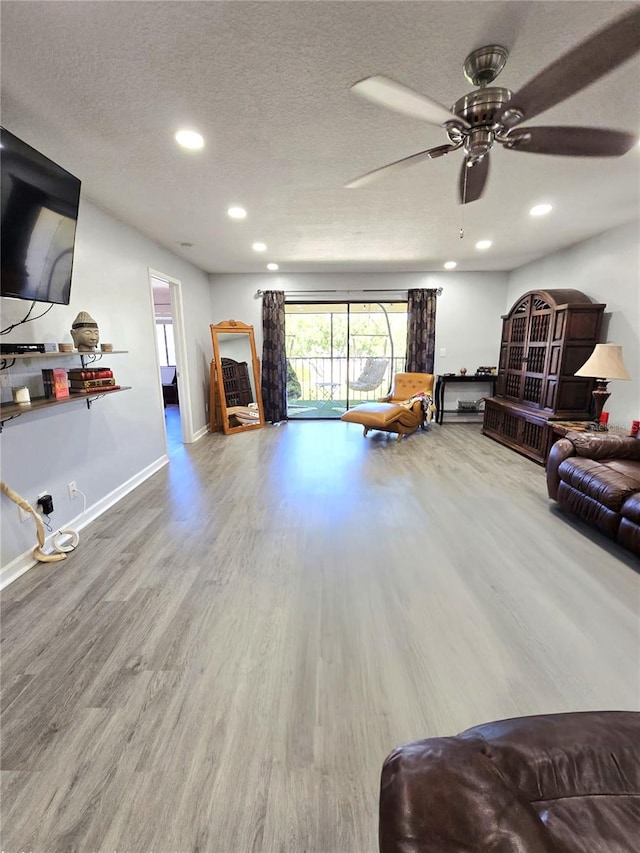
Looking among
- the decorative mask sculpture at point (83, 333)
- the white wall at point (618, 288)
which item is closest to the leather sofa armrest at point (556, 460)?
the white wall at point (618, 288)

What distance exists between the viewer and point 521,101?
4.67 ft

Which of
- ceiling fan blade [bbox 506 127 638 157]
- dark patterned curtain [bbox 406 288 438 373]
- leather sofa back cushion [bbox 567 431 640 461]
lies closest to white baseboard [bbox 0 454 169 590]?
ceiling fan blade [bbox 506 127 638 157]

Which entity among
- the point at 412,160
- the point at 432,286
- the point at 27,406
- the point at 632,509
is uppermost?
the point at 432,286

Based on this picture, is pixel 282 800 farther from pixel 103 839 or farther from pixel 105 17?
pixel 105 17

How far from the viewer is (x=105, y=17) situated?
1.25 metres

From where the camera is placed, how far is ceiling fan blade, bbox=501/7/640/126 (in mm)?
1151

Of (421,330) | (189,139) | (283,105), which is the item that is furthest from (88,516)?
(421,330)

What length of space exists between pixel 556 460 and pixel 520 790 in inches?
104

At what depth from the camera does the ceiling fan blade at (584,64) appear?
1.15m

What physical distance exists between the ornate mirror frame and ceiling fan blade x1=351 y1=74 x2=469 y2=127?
432cm

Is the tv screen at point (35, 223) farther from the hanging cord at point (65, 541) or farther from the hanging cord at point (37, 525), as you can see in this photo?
the hanging cord at point (65, 541)

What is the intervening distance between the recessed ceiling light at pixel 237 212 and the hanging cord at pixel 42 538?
8.61ft

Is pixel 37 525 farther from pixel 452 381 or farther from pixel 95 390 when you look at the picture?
pixel 452 381

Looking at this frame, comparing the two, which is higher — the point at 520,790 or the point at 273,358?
the point at 273,358
